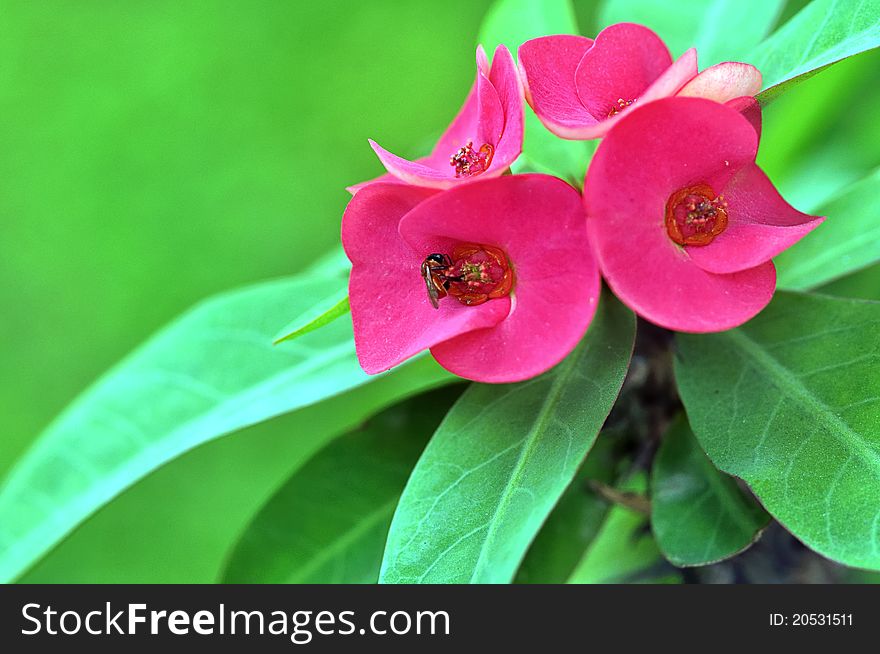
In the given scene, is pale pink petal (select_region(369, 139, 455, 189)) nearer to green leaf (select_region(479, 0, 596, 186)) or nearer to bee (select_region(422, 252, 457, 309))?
bee (select_region(422, 252, 457, 309))

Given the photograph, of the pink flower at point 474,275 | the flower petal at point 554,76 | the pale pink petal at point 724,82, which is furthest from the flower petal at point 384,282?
the pale pink petal at point 724,82

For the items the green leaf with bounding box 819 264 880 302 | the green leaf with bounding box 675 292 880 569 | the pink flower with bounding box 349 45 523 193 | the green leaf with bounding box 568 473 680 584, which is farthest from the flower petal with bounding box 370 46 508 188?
the green leaf with bounding box 819 264 880 302

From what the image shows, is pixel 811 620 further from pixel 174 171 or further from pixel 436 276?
pixel 174 171

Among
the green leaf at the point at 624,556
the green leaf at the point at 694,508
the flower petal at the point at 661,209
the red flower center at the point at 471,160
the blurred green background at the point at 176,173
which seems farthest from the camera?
the blurred green background at the point at 176,173

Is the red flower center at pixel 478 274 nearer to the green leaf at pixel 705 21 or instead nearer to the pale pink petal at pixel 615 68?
the pale pink petal at pixel 615 68

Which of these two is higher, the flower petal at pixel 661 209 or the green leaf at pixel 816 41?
the green leaf at pixel 816 41

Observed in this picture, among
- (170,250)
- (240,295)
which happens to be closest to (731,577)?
(240,295)

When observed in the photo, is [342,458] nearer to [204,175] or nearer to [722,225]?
[722,225]
